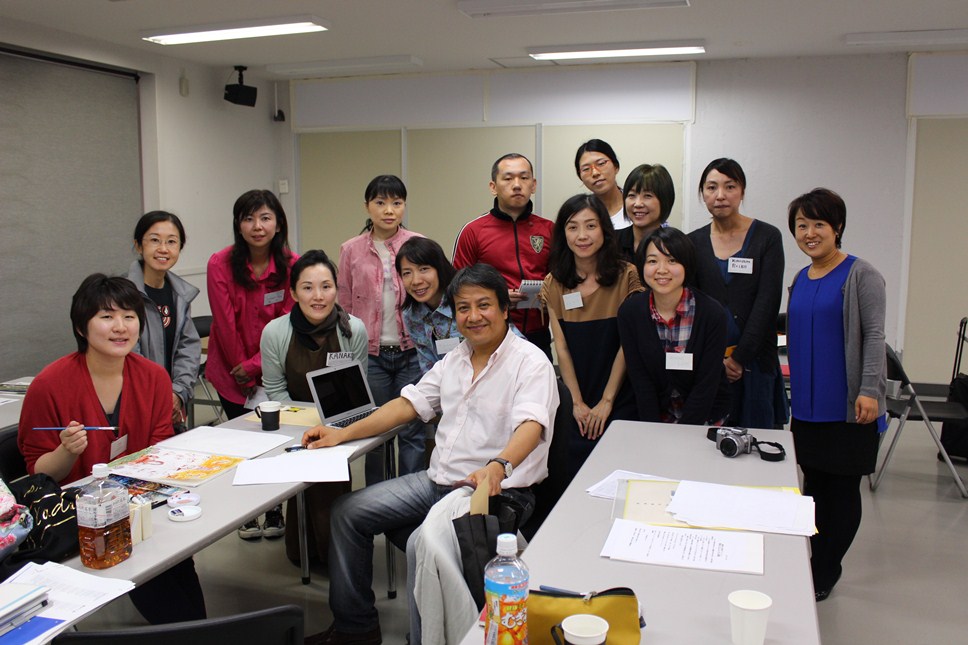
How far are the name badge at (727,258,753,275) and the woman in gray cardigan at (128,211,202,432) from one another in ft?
7.59

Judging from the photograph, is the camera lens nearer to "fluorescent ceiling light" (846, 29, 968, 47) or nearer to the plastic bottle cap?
the plastic bottle cap

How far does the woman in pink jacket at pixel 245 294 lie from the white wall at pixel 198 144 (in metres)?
2.92

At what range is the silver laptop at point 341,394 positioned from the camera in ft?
9.32

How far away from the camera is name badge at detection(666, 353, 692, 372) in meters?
2.80

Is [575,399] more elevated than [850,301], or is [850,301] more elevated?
[850,301]

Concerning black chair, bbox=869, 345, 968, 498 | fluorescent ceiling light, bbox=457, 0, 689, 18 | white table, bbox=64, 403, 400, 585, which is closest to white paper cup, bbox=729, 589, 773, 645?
white table, bbox=64, 403, 400, 585

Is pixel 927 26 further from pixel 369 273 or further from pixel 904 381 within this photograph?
pixel 369 273

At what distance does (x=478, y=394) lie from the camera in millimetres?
2598

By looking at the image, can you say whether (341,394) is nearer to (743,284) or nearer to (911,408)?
(743,284)

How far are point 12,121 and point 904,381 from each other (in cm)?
569

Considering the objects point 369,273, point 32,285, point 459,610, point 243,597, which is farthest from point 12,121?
point 459,610

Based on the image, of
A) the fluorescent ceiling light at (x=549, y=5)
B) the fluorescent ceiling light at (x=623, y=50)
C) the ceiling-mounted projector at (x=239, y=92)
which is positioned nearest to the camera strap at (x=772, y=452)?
the fluorescent ceiling light at (x=549, y=5)

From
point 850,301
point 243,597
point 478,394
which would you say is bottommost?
point 243,597

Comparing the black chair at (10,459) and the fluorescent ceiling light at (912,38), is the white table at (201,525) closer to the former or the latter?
the black chair at (10,459)
